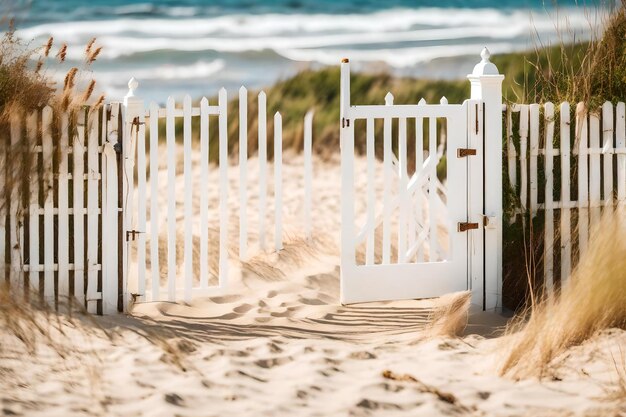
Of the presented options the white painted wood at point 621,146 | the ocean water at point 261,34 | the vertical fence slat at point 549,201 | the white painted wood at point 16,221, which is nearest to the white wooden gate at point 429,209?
the vertical fence slat at point 549,201

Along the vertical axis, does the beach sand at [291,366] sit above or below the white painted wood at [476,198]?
below

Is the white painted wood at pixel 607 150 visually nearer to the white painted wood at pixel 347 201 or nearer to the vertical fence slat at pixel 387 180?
the vertical fence slat at pixel 387 180

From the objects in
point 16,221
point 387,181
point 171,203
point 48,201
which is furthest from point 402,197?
point 16,221

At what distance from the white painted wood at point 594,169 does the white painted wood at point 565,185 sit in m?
0.19

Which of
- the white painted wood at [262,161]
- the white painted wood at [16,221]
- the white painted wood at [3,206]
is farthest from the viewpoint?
the white painted wood at [262,161]

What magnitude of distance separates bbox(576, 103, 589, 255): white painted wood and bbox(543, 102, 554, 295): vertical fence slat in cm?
21

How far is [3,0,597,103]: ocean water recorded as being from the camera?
2136 cm

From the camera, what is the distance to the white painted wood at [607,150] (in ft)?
23.7

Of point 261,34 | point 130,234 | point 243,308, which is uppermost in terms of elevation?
point 261,34

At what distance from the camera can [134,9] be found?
75.3 feet

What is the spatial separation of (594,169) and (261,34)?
1625 centimetres

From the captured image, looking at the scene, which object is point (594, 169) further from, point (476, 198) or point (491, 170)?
point (476, 198)

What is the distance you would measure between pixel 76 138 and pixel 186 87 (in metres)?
14.6

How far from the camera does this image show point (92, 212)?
6.77 meters
